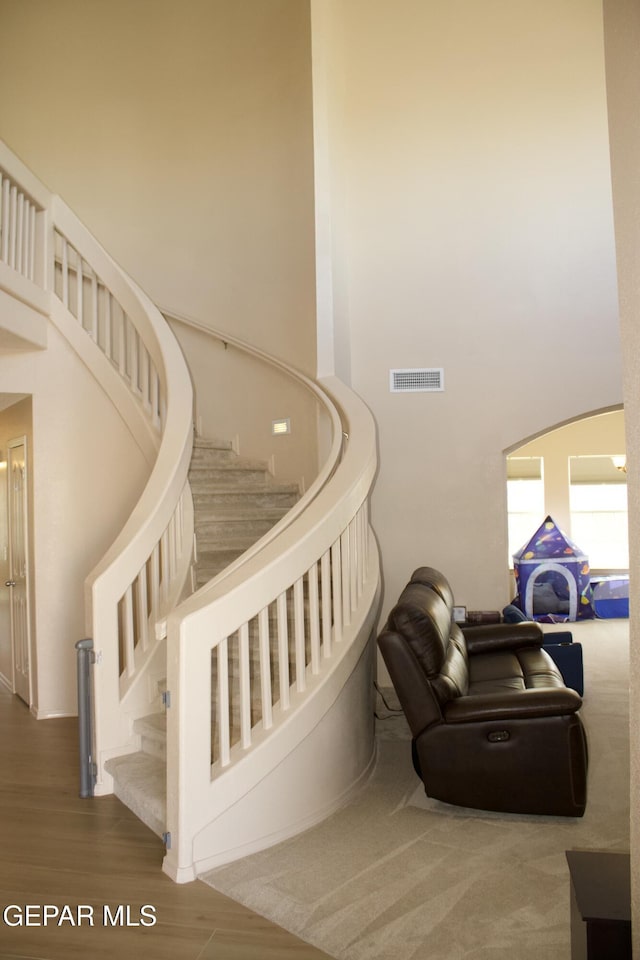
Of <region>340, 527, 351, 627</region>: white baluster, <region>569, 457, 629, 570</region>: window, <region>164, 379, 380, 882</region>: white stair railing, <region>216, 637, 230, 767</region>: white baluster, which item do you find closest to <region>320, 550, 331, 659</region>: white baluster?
<region>164, 379, 380, 882</region>: white stair railing

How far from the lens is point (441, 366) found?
6.14 metres

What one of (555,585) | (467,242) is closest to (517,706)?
(467,242)

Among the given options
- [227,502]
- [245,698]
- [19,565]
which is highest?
[227,502]

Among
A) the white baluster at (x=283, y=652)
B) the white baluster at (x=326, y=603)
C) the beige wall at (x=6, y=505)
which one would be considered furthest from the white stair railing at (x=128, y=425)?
the white baluster at (x=326, y=603)

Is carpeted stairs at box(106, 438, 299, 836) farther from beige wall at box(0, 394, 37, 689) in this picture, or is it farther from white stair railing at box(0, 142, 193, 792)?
beige wall at box(0, 394, 37, 689)

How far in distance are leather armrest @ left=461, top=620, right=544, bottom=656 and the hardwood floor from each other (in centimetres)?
247

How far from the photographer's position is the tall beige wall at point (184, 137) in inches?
259

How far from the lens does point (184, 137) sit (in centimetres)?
707

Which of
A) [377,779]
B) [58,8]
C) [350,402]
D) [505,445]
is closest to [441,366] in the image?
[505,445]

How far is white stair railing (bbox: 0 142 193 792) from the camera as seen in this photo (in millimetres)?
3891

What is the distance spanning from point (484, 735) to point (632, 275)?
97.0 inches

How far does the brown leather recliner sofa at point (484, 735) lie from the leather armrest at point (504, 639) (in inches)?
57.0

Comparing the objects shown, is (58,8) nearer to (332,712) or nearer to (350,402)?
(350,402)

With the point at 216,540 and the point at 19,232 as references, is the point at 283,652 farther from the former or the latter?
the point at 19,232
